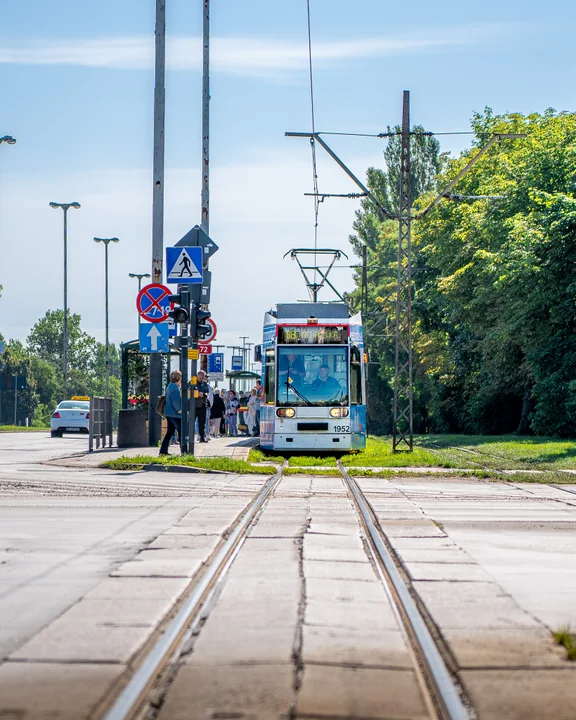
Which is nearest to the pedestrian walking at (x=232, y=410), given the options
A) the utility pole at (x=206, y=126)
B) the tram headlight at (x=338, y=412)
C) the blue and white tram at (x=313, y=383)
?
the utility pole at (x=206, y=126)

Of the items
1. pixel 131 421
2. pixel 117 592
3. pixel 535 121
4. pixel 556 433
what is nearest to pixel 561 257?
pixel 556 433

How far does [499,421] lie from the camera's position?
5522 cm

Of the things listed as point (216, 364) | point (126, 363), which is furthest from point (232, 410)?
point (126, 363)

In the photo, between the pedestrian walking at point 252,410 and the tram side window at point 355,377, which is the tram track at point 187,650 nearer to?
the tram side window at point 355,377

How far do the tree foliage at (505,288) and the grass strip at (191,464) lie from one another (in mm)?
15543

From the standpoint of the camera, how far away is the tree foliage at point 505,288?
3547 cm

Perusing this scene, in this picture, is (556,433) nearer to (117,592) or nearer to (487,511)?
(487,511)

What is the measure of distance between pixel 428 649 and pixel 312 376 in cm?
1984

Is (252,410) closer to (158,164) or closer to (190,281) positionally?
(158,164)

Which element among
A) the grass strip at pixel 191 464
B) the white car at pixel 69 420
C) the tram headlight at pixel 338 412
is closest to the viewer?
the grass strip at pixel 191 464

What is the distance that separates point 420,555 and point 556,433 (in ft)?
106

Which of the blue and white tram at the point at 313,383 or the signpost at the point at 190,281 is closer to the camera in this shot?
the signpost at the point at 190,281

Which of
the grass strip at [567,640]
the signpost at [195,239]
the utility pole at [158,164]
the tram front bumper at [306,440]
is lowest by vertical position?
the grass strip at [567,640]

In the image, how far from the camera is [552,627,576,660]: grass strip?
18.8 ft
